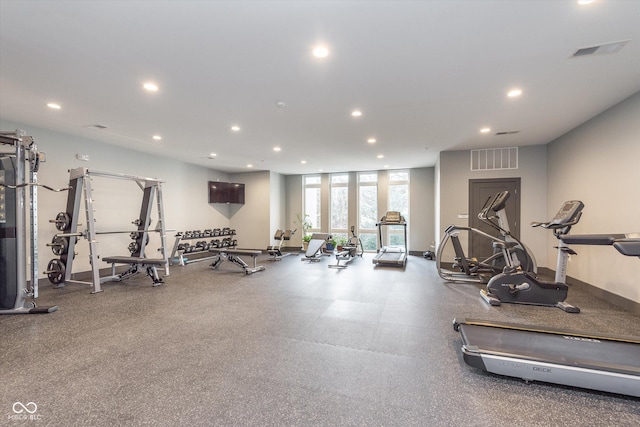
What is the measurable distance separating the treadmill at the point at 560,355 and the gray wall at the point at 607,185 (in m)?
1.87

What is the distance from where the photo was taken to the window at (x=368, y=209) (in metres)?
9.55

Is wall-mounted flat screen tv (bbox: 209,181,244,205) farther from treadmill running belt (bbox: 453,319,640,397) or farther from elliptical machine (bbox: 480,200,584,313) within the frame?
treadmill running belt (bbox: 453,319,640,397)

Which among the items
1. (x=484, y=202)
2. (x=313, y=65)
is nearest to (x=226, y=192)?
(x=313, y=65)

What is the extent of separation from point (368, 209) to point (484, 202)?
12.8 ft

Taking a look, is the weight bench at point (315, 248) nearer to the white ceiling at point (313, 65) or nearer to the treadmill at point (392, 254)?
the treadmill at point (392, 254)

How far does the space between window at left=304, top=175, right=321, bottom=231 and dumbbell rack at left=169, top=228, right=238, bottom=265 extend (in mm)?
2792

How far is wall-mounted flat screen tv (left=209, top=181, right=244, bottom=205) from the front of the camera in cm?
894

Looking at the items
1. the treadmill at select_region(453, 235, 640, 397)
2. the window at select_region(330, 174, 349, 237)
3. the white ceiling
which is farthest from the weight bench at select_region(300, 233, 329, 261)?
the treadmill at select_region(453, 235, 640, 397)

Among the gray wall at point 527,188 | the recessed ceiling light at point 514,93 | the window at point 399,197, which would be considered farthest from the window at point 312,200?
the recessed ceiling light at point 514,93

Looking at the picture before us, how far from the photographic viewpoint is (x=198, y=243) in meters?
7.72

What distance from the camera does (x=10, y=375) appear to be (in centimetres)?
216

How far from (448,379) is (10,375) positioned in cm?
342

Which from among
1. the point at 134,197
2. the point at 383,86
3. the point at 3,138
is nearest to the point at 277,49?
the point at 383,86

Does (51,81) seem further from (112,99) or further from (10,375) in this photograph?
(10,375)
